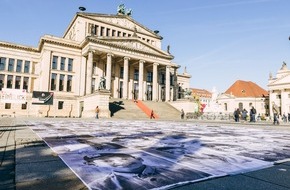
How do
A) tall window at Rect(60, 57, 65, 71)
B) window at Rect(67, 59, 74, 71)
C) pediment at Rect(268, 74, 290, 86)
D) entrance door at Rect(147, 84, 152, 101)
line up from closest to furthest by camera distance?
tall window at Rect(60, 57, 65, 71)
window at Rect(67, 59, 74, 71)
entrance door at Rect(147, 84, 152, 101)
pediment at Rect(268, 74, 290, 86)

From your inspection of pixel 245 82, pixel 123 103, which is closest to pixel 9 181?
pixel 123 103

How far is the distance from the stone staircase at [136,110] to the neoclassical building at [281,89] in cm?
4338

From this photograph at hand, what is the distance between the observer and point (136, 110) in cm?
3494

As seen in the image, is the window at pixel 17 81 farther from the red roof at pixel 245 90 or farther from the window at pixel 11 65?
the red roof at pixel 245 90

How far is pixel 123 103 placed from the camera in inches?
1473

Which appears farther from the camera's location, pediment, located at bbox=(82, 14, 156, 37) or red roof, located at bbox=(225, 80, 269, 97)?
red roof, located at bbox=(225, 80, 269, 97)

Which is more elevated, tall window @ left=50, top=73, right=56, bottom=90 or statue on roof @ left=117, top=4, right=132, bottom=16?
statue on roof @ left=117, top=4, right=132, bottom=16

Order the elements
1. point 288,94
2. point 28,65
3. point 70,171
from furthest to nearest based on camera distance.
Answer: point 288,94, point 28,65, point 70,171

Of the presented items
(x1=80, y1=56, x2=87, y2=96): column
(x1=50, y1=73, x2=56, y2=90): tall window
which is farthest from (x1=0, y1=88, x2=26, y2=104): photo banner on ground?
(x1=80, y1=56, x2=87, y2=96): column

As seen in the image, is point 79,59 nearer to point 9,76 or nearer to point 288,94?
point 9,76

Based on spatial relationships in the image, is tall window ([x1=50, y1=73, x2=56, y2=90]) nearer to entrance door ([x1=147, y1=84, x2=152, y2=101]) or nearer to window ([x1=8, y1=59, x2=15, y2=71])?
window ([x1=8, y1=59, x2=15, y2=71])

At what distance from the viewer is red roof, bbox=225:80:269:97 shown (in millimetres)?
80875

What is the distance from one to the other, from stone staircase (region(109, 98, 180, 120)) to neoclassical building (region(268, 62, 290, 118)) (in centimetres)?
4338

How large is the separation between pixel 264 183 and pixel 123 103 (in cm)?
3504
